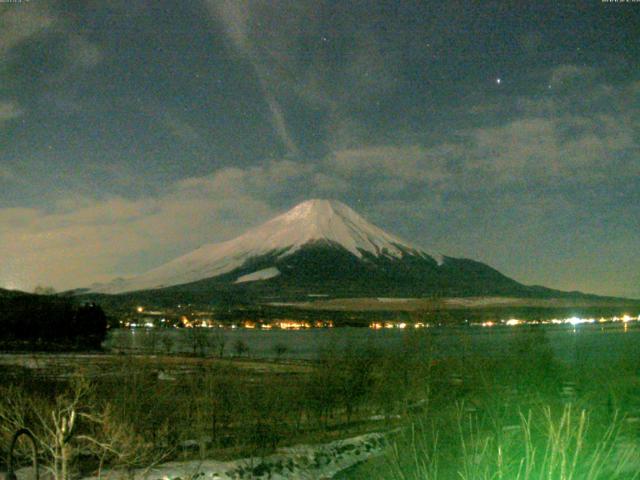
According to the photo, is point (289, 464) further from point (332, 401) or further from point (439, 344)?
point (439, 344)

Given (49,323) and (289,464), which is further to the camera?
(49,323)

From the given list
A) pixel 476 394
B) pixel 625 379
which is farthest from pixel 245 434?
pixel 625 379

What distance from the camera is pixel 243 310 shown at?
556 feet

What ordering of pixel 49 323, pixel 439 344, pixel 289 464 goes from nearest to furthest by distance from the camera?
pixel 289 464
pixel 439 344
pixel 49 323

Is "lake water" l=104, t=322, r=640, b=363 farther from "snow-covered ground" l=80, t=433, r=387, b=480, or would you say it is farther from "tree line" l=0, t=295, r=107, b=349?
"snow-covered ground" l=80, t=433, r=387, b=480

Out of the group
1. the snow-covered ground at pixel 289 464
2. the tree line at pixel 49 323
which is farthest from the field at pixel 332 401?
the tree line at pixel 49 323

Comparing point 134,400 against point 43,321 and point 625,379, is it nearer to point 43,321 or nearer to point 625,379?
point 625,379

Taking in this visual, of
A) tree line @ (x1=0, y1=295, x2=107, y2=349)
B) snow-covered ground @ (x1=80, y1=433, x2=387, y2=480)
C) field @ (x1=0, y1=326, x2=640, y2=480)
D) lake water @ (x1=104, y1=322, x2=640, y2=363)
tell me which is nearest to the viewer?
snow-covered ground @ (x1=80, y1=433, x2=387, y2=480)

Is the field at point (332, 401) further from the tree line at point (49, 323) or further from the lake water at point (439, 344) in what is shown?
the tree line at point (49, 323)

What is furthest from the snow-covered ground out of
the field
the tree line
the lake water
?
the tree line

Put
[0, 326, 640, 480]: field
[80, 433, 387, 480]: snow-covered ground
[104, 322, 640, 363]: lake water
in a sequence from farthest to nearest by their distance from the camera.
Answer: [104, 322, 640, 363]: lake water, [0, 326, 640, 480]: field, [80, 433, 387, 480]: snow-covered ground

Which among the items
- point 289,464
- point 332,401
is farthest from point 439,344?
point 289,464

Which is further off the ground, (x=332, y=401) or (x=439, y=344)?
(x=439, y=344)

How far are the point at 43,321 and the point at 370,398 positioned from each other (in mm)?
70065
